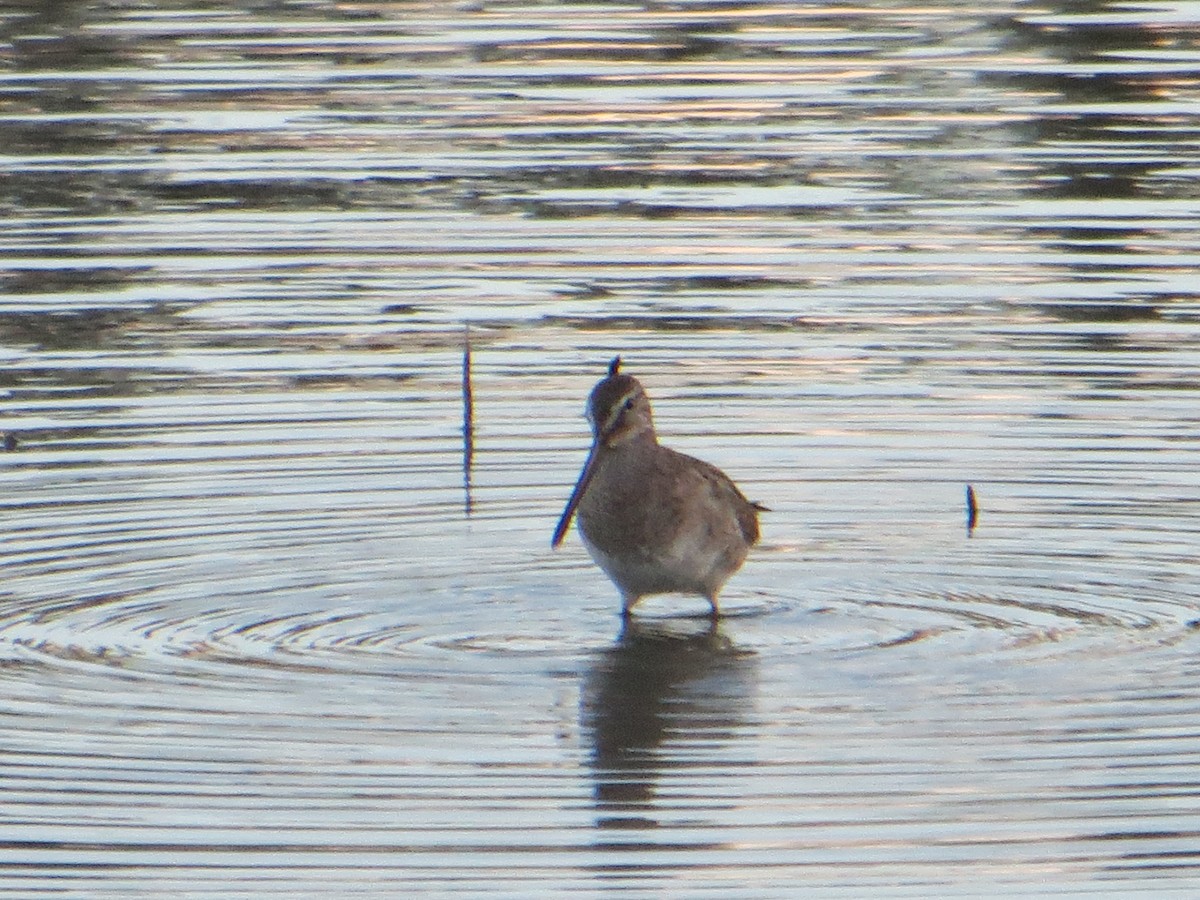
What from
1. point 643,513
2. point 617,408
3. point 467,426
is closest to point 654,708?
point 643,513

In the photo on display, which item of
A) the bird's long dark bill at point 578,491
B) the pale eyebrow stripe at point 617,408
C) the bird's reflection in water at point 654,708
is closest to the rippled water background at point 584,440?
the bird's reflection in water at point 654,708

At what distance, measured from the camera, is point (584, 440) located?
13.4 metres

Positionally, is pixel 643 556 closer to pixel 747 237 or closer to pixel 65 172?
pixel 747 237

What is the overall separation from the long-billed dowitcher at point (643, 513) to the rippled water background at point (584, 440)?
0.24 m

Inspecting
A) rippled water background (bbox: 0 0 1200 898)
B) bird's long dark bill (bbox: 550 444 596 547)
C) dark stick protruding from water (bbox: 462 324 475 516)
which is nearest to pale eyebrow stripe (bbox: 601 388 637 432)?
bird's long dark bill (bbox: 550 444 596 547)

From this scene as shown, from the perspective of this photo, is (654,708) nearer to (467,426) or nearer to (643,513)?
(643,513)

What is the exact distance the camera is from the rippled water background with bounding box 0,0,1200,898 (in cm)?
832

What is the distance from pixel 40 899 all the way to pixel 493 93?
14457mm

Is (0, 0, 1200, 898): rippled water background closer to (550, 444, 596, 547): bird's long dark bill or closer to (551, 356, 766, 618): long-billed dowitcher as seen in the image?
(551, 356, 766, 618): long-billed dowitcher

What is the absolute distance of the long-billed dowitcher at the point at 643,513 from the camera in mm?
10836

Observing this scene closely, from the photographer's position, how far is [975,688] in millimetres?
9602

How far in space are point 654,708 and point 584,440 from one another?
3860 millimetres

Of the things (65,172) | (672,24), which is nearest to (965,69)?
(672,24)

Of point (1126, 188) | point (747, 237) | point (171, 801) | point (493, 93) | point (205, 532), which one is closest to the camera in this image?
point (171, 801)
